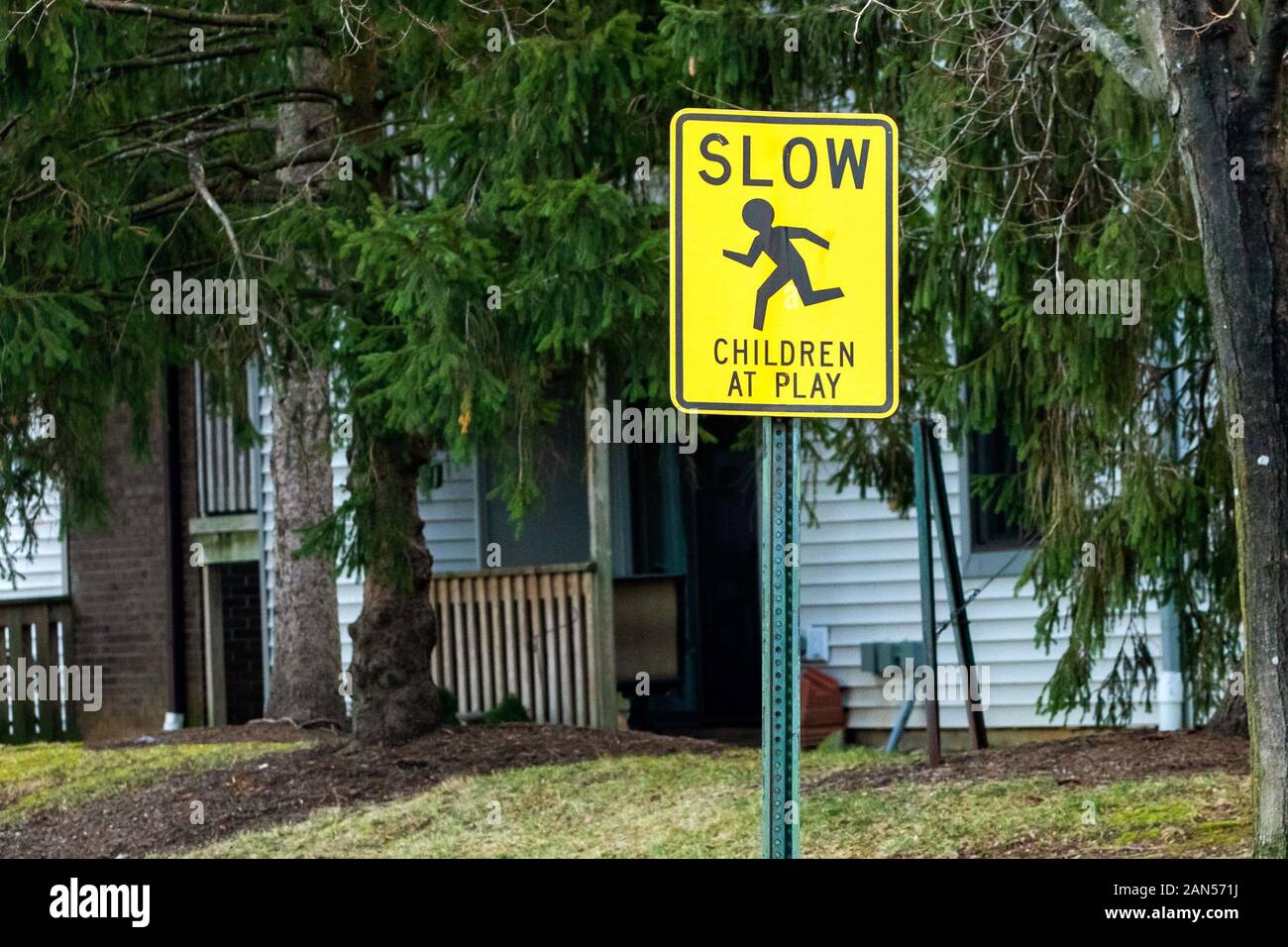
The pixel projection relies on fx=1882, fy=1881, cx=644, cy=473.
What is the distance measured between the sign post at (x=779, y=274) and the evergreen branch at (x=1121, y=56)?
279 centimetres

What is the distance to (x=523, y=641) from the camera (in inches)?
530

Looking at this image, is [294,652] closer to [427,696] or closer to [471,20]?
[427,696]

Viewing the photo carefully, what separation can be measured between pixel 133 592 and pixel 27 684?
1.69 metres

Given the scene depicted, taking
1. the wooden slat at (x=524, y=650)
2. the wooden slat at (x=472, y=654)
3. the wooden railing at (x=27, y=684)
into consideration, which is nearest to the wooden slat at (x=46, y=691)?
the wooden railing at (x=27, y=684)

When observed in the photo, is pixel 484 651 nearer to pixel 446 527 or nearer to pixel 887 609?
pixel 446 527

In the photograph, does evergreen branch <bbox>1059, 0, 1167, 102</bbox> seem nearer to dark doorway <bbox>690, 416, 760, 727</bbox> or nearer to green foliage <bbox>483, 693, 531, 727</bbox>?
green foliage <bbox>483, 693, 531, 727</bbox>

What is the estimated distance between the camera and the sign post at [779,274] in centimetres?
494

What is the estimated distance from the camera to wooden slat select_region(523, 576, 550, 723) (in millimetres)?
13344

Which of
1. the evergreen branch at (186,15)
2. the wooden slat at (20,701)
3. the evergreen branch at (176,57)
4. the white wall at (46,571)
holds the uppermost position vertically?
the evergreen branch at (186,15)

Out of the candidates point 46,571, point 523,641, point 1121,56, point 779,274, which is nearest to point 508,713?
point 523,641

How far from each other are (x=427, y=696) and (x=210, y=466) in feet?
22.5

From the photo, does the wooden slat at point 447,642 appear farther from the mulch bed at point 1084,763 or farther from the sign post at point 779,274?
the sign post at point 779,274

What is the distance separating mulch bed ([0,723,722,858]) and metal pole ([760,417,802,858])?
5608 millimetres
